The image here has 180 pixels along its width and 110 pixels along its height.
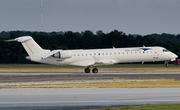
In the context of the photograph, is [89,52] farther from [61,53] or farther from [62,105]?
[62,105]

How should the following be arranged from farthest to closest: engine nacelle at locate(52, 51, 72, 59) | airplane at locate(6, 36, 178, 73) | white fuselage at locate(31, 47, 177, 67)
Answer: white fuselage at locate(31, 47, 177, 67) → airplane at locate(6, 36, 178, 73) → engine nacelle at locate(52, 51, 72, 59)

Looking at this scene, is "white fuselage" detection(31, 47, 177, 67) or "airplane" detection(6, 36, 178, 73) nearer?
"airplane" detection(6, 36, 178, 73)

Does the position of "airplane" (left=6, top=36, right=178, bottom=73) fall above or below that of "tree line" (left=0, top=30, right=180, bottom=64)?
below

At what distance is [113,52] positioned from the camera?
1758 inches

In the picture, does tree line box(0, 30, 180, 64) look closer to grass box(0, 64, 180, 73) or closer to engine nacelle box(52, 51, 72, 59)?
grass box(0, 64, 180, 73)

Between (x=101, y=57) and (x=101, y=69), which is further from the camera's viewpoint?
(x=101, y=69)

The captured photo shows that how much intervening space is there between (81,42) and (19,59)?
24939 millimetres

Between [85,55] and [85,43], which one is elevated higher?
[85,43]

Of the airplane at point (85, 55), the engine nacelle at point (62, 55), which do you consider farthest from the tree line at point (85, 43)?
the engine nacelle at point (62, 55)

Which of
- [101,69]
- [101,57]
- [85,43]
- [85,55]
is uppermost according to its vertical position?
[85,43]

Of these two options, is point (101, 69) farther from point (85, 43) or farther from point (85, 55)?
point (85, 43)

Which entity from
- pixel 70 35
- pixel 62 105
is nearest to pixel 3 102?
pixel 62 105

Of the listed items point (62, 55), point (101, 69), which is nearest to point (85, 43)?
point (101, 69)

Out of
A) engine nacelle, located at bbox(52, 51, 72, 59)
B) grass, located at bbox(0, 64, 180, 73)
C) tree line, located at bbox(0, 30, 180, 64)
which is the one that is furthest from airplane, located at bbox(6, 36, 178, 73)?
tree line, located at bbox(0, 30, 180, 64)
